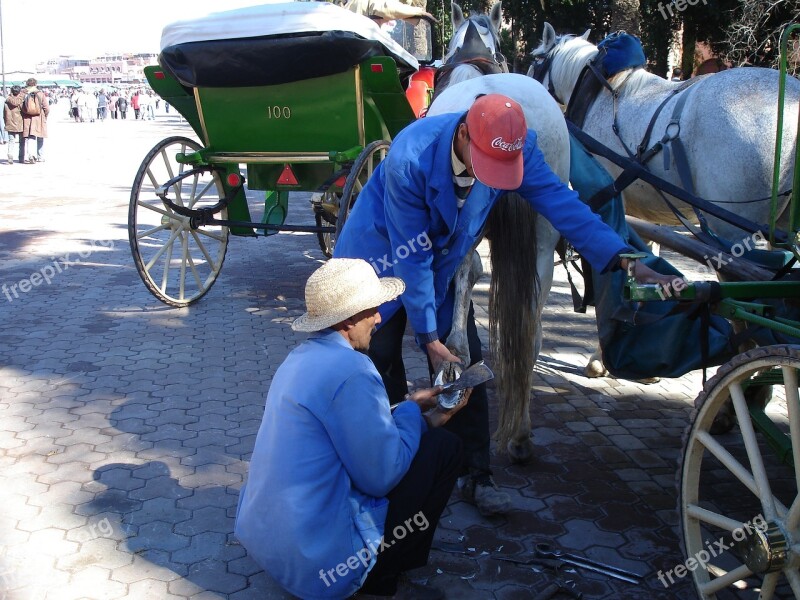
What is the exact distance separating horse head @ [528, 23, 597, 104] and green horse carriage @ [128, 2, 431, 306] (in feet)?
3.21

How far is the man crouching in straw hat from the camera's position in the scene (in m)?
2.21

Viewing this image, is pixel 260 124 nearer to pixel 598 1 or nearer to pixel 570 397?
pixel 570 397

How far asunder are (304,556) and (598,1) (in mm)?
13318

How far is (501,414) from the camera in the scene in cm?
341

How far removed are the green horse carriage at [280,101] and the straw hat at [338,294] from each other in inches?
96.9

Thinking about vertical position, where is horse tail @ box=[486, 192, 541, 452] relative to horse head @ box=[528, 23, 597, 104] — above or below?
below

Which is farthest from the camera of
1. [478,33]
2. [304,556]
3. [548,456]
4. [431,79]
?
[431,79]

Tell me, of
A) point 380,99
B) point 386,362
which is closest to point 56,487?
point 386,362

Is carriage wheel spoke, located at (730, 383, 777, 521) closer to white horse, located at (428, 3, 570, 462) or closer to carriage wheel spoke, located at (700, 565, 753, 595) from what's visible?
carriage wheel spoke, located at (700, 565, 753, 595)

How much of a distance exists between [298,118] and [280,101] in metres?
0.16

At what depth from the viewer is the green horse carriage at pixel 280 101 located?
4.65 m

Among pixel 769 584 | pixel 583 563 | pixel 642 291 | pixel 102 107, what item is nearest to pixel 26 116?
pixel 583 563

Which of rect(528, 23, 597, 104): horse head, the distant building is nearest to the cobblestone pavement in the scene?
rect(528, 23, 597, 104): horse head

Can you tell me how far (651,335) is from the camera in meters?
3.12
